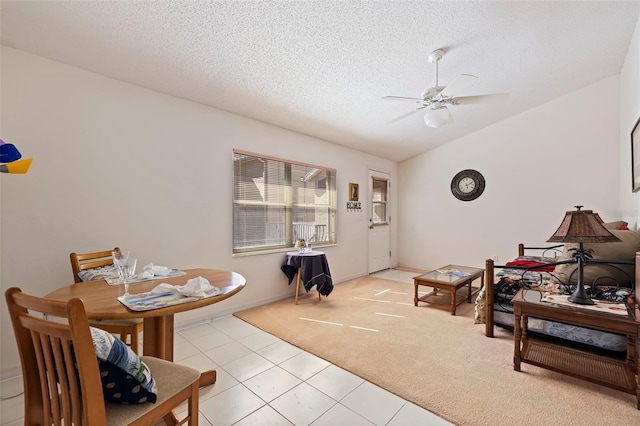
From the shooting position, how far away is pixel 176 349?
7.89 ft

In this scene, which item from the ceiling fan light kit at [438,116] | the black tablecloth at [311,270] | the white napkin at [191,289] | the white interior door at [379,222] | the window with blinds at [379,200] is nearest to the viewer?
the white napkin at [191,289]

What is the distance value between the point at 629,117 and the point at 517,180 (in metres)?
1.61

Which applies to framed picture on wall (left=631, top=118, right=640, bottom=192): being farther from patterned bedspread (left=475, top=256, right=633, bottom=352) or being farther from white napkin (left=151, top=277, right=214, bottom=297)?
white napkin (left=151, top=277, right=214, bottom=297)

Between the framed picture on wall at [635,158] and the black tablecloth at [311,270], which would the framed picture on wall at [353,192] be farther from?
the framed picture on wall at [635,158]

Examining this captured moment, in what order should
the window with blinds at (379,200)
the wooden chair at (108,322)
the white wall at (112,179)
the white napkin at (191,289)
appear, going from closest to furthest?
the white napkin at (191,289) → the wooden chair at (108,322) → the white wall at (112,179) → the window with blinds at (379,200)

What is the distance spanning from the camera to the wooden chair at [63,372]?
82 centimetres

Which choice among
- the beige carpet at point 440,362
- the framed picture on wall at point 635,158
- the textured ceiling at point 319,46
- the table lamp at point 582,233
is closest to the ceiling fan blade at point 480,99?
the textured ceiling at point 319,46

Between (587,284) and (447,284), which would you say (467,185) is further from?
(587,284)

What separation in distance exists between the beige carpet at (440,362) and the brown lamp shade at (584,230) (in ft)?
3.34

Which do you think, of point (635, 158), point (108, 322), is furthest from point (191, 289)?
point (635, 158)

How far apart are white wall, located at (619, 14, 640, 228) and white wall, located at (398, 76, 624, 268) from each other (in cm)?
29

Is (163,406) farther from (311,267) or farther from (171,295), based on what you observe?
(311,267)

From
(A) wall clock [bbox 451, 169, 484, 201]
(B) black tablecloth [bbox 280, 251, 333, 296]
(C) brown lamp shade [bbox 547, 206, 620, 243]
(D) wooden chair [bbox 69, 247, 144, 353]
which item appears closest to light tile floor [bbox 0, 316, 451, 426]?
(D) wooden chair [bbox 69, 247, 144, 353]

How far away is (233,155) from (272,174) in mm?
616
